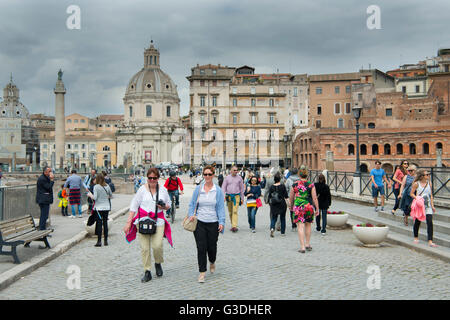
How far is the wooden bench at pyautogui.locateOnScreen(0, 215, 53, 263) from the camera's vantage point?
8086mm

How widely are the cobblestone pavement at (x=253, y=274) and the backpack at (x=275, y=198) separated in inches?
53.0

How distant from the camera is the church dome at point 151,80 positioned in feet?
339

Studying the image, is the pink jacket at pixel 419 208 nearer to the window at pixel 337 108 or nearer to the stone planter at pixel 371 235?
the stone planter at pixel 371 235

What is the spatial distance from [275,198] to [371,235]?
2861 mm

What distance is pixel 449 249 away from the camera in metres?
9.43

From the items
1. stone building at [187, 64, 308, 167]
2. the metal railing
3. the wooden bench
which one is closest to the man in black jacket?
the wooden bench

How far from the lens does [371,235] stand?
10211 mm

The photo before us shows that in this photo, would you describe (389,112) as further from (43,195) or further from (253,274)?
(253,274)

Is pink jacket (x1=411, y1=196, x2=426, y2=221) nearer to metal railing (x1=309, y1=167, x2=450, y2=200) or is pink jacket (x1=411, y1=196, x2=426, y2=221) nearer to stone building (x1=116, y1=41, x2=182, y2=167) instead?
metal railing (x1=309, y1=167, x2=450, y2=200)

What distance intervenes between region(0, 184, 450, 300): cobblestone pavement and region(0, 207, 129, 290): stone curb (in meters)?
0.13

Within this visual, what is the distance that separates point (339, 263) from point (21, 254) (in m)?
6.36

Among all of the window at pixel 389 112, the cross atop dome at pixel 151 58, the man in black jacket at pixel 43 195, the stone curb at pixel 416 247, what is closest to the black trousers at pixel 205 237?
the stone curb at pixel 416 247

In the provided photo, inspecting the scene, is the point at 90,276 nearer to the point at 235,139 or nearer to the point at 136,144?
the point at 235,139
